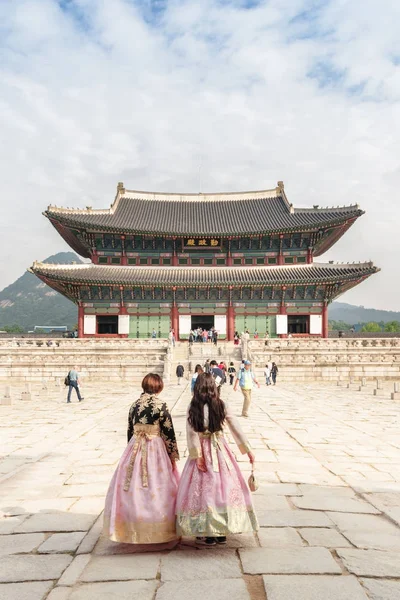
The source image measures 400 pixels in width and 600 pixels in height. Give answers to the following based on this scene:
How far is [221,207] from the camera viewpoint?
137ft

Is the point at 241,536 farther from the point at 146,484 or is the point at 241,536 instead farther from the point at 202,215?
the point at 202,215

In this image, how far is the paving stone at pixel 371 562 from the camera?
3.58 m

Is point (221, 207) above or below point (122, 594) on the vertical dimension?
above

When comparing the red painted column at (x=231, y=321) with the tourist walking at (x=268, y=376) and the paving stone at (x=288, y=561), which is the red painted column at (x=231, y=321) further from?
the paving stone at (x=288, y=561)

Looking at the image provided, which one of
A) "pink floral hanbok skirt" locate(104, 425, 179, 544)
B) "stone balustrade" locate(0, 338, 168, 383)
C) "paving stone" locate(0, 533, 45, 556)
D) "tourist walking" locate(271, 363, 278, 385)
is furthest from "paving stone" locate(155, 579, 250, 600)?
"stone balustrade" locate(0, 338, 168, 383)

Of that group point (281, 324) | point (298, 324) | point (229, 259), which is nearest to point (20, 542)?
point (281, 324)

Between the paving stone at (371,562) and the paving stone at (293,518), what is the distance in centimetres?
69

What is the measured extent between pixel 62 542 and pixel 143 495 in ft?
3.32

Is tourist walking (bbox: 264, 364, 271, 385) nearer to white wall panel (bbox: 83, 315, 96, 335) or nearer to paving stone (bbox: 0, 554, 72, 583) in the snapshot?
white wall panel (bbox: 83, 315, 96, 335)

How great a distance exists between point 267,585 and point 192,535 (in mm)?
784

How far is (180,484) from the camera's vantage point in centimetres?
407

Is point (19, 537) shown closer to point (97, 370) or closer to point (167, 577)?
point (167, 577)

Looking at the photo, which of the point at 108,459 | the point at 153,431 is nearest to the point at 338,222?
the point at 108,459

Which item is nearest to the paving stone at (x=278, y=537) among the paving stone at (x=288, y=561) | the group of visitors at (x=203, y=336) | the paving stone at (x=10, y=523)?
the paving stone at (x=288, y=561)
